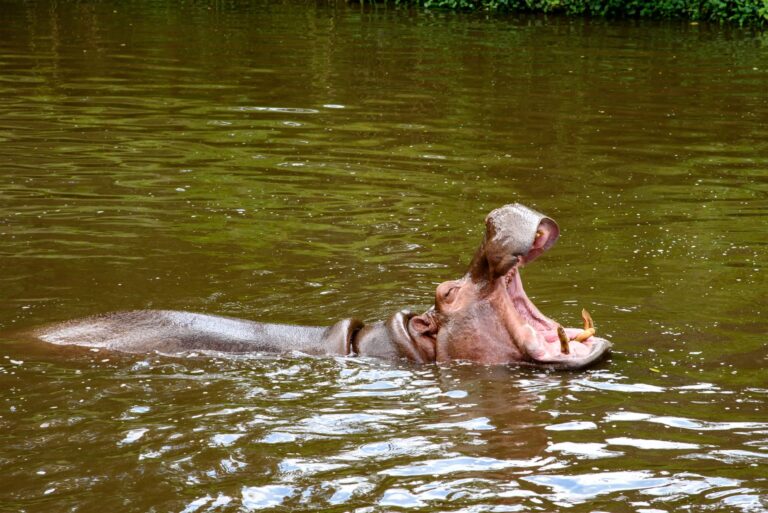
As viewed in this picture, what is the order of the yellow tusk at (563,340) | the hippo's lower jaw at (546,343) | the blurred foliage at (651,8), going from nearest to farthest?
1. the yellow tusk at (563,340)
2. the hippo's lower jaw at (546,343)
3. the blurred foliage at (651,8)

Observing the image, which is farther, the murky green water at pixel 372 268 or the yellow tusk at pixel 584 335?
the yellow tusk at pixel 584 335

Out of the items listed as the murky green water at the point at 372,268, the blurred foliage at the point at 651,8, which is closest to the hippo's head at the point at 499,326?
the murky green water at the point at 372,268

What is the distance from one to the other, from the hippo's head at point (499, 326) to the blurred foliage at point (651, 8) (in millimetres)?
22071

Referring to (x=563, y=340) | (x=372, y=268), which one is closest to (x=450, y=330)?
(x=563, y=340)

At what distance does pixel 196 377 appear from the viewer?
6.54 metres

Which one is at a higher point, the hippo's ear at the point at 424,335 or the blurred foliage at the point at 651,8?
the blurred foliage at the point at 651,8

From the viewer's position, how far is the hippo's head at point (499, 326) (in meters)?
6.24

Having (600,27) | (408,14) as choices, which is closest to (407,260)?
(600,27)

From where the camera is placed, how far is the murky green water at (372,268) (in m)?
5.25

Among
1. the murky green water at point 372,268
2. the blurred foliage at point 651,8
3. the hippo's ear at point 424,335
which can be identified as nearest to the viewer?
the murky green water at point 372,268

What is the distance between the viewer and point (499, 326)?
6.36m

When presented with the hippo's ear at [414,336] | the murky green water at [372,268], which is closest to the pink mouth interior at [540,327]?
the murky green water at [372,268]

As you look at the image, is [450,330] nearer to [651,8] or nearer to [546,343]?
[546,343]

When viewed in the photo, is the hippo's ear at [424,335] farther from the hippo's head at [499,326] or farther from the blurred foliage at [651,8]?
the blurred foliage at [651,8]
